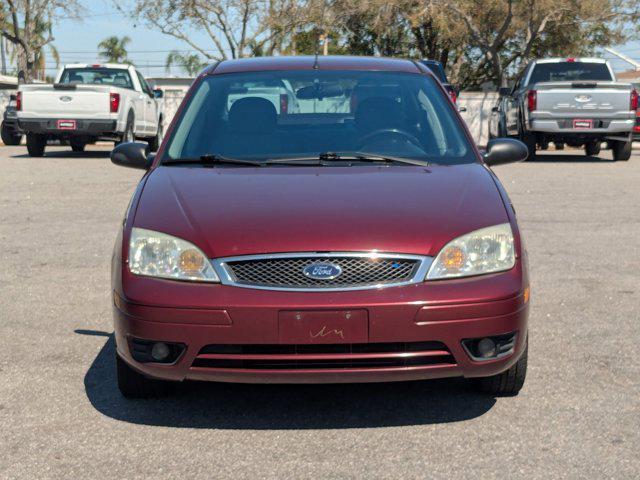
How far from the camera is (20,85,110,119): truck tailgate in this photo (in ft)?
66.9

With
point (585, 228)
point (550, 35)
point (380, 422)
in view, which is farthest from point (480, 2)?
point (380, 422)

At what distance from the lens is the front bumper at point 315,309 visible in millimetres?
4047

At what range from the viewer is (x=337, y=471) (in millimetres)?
3830

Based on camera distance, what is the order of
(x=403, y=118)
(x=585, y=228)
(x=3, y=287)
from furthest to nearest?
(x=585, y=228), (x=3, y=287), (x=403, y=118)

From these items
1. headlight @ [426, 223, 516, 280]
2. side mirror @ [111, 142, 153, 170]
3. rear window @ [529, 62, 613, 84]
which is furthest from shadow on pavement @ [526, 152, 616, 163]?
headlight @ [426, 223, 516, 280]

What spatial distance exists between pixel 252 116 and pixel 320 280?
1755mm

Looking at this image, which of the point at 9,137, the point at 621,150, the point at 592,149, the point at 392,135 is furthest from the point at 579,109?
the point at 392,135

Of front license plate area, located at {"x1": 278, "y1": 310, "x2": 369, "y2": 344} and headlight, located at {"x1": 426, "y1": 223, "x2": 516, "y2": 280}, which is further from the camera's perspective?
headlight, located at {"x1": 426, "y1": 223, "x2": 516, "y2": 280}

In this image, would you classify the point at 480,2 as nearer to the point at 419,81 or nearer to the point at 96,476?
the point at 419,81

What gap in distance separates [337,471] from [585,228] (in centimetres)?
733

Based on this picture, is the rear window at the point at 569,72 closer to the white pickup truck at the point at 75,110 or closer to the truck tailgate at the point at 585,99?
the truck tailgate at the point at 585,99

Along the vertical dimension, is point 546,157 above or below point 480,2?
below

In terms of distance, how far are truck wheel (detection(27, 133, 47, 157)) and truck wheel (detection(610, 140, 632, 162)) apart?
36.2 feet

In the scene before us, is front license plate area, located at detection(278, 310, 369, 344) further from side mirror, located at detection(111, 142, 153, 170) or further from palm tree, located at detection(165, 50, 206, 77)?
palm tree, located at detection(165, 50, 206, 77)
